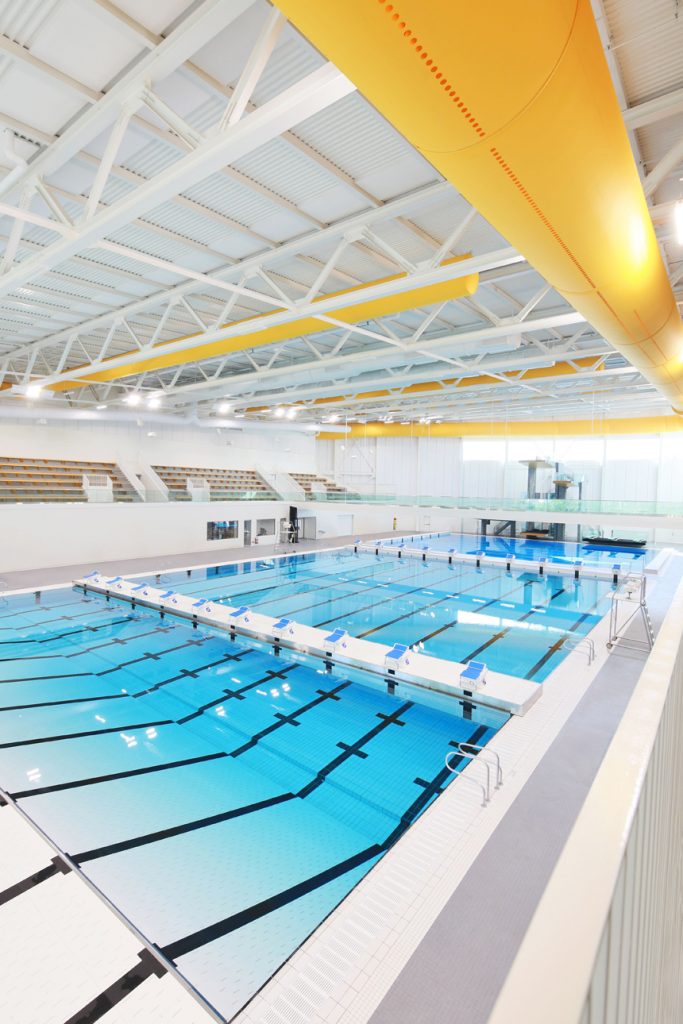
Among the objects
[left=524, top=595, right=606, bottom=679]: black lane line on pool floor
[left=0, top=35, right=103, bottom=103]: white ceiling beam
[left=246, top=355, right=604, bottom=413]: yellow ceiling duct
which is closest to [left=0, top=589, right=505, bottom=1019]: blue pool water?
[left=524, top=595, right=606, bottom=679]: black lane line on pool floor

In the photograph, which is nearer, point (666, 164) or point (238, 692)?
point (666, 164)

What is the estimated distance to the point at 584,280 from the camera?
260cm

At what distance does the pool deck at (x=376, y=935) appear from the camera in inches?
86.3

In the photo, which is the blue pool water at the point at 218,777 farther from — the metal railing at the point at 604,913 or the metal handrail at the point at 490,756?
the metal railing at the point at 604,913

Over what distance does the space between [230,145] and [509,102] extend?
7.58 ft

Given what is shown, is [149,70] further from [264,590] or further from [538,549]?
[538,549]

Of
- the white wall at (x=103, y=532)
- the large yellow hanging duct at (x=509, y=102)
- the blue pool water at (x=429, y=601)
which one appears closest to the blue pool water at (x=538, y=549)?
the blue pool water at (x=429, y=601)

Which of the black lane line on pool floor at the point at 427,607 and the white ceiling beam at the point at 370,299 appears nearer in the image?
the white ceiling beam at the point at 370,299

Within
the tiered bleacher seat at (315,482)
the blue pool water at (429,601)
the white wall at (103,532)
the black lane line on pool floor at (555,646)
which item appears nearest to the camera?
the black lane line on pool floor at (555,646)

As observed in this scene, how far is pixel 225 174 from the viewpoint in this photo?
15.0ft

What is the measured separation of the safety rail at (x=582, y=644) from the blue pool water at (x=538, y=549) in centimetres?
687

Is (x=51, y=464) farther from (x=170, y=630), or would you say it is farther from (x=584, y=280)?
(x=584, y=280)

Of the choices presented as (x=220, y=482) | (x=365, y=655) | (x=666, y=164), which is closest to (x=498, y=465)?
(x=220, y=482)

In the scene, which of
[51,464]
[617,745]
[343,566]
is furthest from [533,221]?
[51,464]
